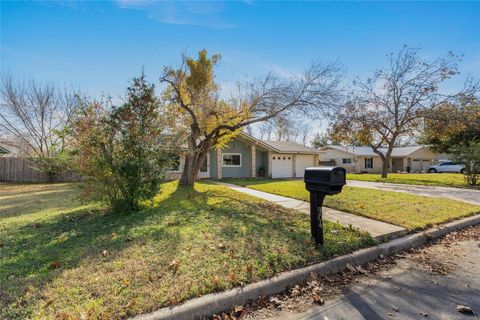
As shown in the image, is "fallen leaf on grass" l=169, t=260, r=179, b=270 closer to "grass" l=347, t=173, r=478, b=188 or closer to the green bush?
the green bush

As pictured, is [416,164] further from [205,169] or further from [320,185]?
[320,185]

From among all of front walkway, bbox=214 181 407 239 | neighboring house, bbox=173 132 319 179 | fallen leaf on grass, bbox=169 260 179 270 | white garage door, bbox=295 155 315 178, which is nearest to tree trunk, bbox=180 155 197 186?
front walkway, bbox=214 181 407 239

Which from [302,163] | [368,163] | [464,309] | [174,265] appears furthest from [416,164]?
[174,265]

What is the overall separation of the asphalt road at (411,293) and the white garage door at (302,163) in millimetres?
19320

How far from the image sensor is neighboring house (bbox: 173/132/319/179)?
20219mm

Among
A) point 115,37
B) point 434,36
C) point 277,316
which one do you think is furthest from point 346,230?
point 115,37

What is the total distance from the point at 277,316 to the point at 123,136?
5464 mm

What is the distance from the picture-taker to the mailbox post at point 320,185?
3.74 metres

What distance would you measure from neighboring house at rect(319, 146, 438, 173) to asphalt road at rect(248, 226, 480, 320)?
106 ft

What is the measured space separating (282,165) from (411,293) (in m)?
19.9

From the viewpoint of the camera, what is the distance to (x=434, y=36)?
8914 mm

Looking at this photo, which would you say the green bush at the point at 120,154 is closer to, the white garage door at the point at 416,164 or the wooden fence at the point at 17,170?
the wooden fence at the point at 17,170

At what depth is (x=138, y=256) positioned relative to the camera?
364cm

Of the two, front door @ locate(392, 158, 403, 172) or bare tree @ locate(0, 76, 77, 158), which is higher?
bare tree @ locate(0, 76, 77, 158)
